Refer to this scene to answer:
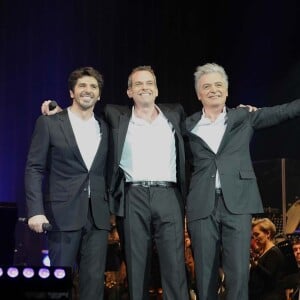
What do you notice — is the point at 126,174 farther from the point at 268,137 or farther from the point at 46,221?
the point at 268,137

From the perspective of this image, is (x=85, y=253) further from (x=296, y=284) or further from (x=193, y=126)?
(x=296, y=284)

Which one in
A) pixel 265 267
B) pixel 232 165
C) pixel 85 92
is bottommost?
pixel 265 267

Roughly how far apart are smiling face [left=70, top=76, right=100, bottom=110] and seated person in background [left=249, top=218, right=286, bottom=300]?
211cm

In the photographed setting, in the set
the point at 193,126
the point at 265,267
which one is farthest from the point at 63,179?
the point at 265,267

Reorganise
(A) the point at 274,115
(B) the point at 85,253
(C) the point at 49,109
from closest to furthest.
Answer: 1. (B) the point at 85,253
2. (A) the point at 274,115
3. (C) the point at 49,109

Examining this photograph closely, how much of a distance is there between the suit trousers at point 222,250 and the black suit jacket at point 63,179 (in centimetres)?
52

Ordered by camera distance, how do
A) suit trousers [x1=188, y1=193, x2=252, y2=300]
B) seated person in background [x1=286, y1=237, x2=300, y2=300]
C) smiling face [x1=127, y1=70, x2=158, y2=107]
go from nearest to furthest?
suit trousers [x1=188, y1=193, x2=252, y2=300] < smiling face [x1=127, y1=70, x2=158, y2=107] < seated person in background [x1=286, y1=237, x2=300, y2=300]

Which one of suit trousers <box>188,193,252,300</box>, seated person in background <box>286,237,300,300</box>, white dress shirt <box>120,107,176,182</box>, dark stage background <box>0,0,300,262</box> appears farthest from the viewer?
dark stage background <box>0,0,300,262</box>

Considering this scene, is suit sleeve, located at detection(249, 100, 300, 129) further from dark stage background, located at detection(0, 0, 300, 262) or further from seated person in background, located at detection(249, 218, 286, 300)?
dark stage background, located at detection(0, 0, 300, 262)

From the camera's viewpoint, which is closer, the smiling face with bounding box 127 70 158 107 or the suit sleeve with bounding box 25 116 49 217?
the suit sleeve with bounding box 25 116 49 217

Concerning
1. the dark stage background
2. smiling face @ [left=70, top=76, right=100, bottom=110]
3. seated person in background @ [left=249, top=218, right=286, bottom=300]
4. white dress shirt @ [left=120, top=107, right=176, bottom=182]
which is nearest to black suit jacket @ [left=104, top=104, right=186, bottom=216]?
white dress shirt @ [left=120, top=107, right=176, bottom=182]

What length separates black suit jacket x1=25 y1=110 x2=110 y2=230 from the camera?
336cm

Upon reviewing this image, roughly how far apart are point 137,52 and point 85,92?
382 centimetres

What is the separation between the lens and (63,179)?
11.2ft
